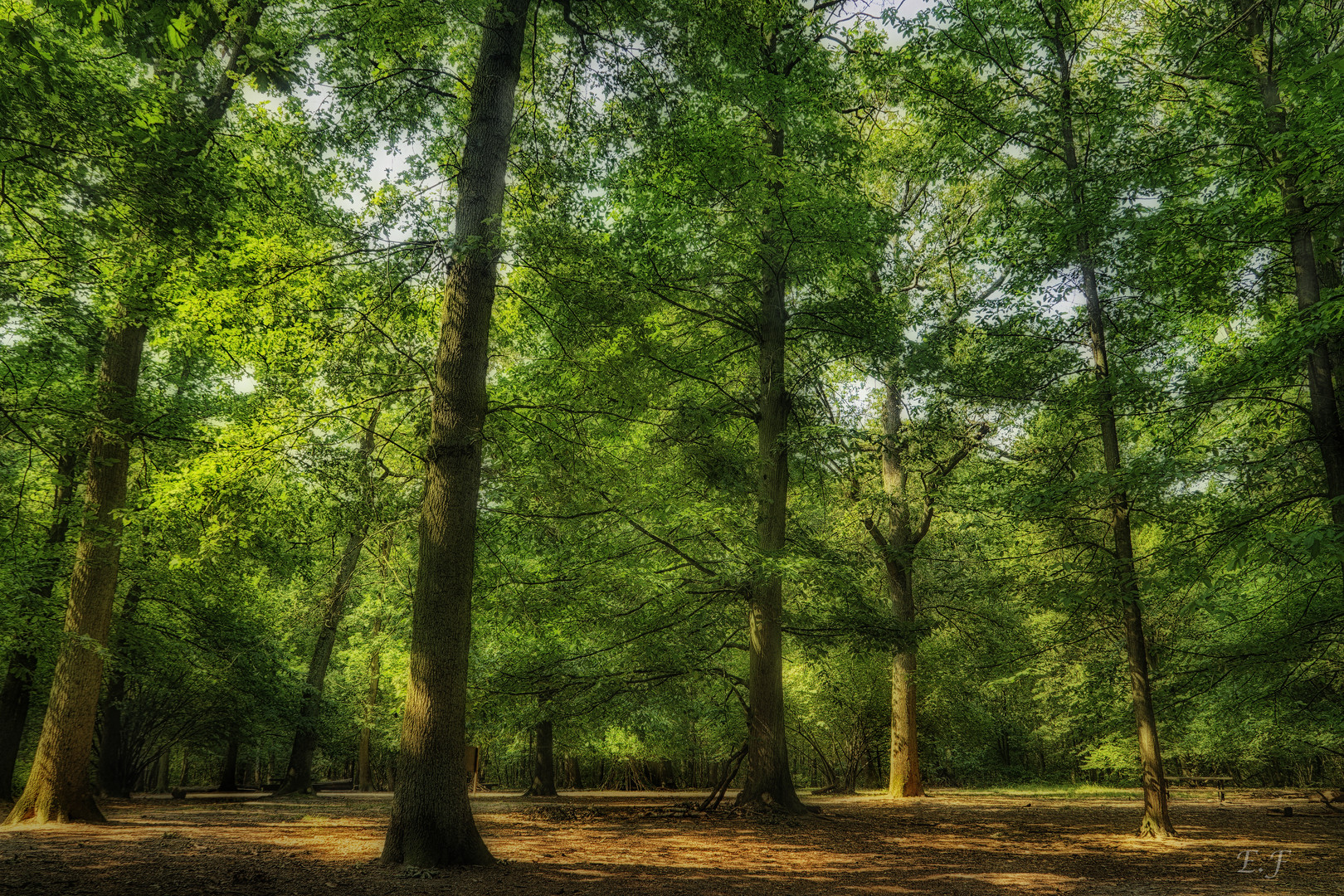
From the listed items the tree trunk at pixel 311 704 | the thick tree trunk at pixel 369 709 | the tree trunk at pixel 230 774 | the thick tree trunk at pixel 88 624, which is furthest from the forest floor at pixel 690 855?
the tree trunk at pixel 230 774

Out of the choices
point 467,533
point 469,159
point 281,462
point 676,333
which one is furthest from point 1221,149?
point 281,462

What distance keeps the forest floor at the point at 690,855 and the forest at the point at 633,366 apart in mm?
178

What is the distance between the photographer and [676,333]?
12734 millimetres

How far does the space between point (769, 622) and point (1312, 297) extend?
7.91m

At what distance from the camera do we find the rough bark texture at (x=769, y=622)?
1145cm

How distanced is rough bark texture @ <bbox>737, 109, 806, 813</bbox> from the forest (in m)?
0.07

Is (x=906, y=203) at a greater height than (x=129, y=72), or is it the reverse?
(x=906, y=203)

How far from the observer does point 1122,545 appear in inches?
409

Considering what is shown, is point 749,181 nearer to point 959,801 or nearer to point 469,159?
point 469,159

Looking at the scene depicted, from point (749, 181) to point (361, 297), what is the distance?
17.3 feet

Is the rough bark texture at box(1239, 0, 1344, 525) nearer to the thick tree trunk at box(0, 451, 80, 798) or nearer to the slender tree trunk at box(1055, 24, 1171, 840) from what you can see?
the slender tree trunk at box(1055, 24, 1171, 840)

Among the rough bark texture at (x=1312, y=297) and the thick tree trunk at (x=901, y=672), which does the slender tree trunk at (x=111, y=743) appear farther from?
the rough bark texture at (x=1312, y=297)

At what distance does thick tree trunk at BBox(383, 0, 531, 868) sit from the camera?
259 inches

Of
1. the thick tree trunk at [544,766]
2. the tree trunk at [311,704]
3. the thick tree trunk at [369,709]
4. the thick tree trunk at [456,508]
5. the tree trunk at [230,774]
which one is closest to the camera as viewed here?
the thick tree trunk at [456,508]
